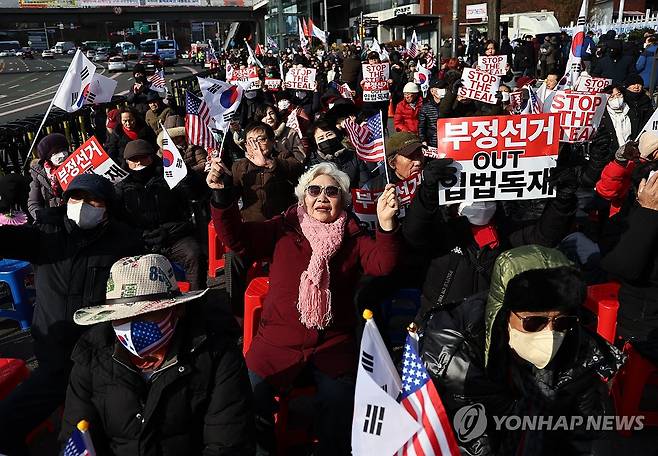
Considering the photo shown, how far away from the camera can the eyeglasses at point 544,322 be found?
2350 mm

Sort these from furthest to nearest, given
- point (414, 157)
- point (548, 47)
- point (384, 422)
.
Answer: point (548, 47) < point (414, 157) < point (384, 422)

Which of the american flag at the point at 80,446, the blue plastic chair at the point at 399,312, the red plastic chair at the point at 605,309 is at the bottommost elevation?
the blue plastic chair at the point at 399,312

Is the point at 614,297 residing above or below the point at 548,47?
below

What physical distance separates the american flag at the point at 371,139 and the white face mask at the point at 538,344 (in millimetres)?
2638

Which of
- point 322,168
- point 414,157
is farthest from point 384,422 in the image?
point 414,157

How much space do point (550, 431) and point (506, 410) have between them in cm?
22

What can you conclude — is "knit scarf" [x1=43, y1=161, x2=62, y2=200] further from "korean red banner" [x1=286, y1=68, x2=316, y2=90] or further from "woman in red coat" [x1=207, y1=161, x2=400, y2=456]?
"korean red banner" [x1=286, y1=68, x2=316, y2=90]

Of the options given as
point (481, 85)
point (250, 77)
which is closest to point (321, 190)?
point (481, 85)

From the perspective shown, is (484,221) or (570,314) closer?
(570,314)

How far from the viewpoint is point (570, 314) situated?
7.78 feet

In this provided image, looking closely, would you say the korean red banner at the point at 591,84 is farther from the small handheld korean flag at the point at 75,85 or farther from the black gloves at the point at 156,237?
the small handheld korean flag at the point at 75,85

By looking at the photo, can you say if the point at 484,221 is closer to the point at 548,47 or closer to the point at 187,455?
the point at 187,455

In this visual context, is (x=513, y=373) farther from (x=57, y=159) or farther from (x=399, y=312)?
(x=57, y=159)

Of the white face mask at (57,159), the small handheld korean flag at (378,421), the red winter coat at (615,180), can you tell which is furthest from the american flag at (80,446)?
the white face mask at (57,159)
